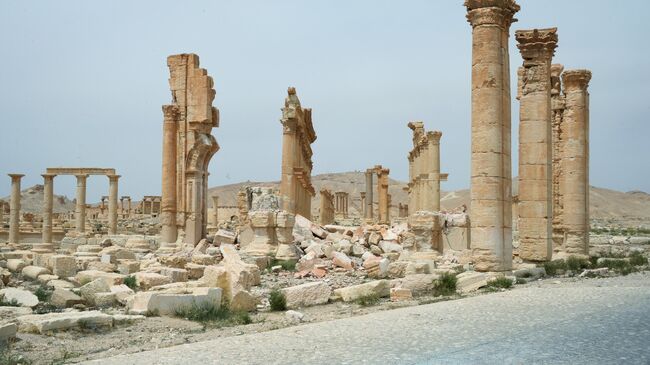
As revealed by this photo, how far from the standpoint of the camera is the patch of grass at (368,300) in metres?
10.3

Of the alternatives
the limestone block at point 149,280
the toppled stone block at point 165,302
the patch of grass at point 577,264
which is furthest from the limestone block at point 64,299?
the patch of grass at point 577,264

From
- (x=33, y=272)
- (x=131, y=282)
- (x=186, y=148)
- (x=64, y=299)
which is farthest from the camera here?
(x=186, y=148)

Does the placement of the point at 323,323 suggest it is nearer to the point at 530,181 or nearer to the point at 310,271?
the point at 310,271

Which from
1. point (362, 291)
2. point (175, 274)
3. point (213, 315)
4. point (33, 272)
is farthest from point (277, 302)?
point (33, 272)

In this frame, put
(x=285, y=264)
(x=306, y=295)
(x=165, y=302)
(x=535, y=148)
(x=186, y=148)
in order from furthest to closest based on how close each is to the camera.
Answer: (x=186, y=148), (x=285, y=264), (x=535, y=148), (x=306, y=295), (x=165, y=302)

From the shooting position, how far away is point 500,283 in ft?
39.1

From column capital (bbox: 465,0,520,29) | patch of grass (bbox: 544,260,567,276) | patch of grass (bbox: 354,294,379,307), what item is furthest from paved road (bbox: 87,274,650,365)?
column capital (bbox: 465,0,520,29)

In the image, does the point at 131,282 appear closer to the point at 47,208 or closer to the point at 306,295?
the point at 306,295

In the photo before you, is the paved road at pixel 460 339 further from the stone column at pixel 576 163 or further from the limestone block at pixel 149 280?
the stone column at pixel 576 163

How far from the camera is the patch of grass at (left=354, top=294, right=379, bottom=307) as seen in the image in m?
10.3

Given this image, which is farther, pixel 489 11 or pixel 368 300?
pixel 489 11

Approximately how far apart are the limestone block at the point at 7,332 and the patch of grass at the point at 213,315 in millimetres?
2391

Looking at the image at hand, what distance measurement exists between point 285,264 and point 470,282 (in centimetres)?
703

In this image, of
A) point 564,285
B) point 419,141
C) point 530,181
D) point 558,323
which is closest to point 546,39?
point 530,181
